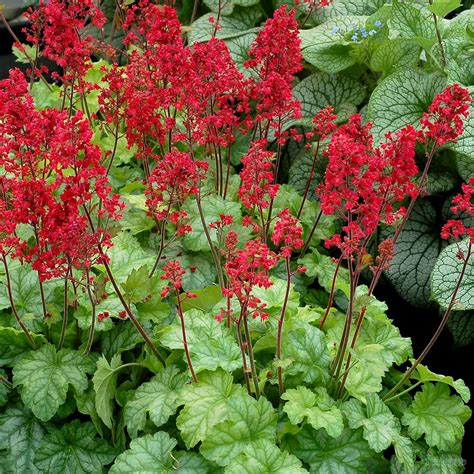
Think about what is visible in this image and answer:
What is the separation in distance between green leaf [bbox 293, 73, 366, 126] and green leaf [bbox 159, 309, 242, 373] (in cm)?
127

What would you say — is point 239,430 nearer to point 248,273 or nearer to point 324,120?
point 248,273

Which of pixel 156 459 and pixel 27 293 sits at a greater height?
pixel 27 293

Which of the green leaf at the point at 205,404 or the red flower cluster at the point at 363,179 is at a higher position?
the red flower cluster at the point at 363,179

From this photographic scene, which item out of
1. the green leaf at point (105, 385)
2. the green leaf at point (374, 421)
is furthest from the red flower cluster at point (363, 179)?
the green leaf at point (105, 385)

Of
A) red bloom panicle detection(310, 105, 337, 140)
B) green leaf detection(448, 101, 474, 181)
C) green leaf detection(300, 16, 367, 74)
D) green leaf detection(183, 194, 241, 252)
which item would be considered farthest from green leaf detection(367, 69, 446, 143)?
green leaf detection(183, 194, 241, 252)

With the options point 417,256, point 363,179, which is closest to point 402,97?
point 417,256

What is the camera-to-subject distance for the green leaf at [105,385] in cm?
202

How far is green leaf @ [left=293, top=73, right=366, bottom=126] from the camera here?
123 inches

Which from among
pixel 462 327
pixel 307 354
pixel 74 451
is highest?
pixel 307 354

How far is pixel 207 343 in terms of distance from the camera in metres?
2.07

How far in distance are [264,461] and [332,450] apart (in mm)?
238

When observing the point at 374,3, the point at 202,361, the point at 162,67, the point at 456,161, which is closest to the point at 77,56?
the point at 162,67

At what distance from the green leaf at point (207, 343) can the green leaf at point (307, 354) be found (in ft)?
0.47

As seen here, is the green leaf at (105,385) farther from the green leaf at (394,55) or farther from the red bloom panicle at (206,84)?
the green leaf at (394,55)
